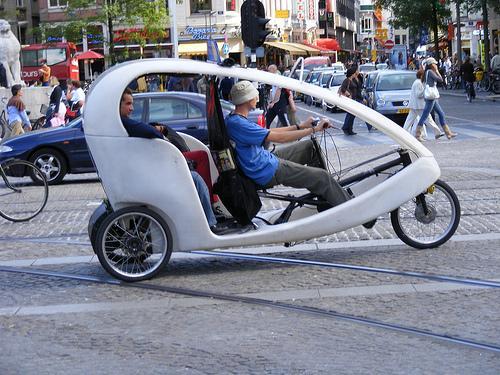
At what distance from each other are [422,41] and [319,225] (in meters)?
81.6

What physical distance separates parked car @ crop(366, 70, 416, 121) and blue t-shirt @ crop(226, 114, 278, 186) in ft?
A: 69.7

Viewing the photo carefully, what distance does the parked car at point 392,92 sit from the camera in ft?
99.2

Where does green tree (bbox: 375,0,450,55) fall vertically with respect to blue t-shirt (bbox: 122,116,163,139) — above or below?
above

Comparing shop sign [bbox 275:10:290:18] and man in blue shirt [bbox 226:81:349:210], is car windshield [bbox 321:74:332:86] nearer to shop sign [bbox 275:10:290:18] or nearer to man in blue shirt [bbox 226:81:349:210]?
shop sign [bbox 275:10:290:18]

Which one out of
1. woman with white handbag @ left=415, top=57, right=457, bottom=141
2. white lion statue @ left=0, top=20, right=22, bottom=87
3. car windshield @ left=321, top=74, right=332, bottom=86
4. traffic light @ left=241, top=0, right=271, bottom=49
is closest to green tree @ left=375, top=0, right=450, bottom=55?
car windshield @ left=321, top=74, right=332, bottom=86

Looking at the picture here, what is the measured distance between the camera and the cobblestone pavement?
601 cm

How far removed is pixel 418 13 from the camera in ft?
213

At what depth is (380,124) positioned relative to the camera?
29.2 ft

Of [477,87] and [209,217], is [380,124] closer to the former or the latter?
[209,217]

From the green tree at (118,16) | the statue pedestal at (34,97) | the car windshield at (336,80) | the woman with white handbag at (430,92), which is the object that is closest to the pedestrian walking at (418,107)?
the woman with white handbag at (430,92)

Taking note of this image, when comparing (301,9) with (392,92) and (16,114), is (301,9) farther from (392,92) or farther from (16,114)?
(16,114)

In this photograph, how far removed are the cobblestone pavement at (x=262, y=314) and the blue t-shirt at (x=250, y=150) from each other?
0.80m

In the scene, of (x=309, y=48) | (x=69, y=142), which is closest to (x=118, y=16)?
(x=69, y=142)

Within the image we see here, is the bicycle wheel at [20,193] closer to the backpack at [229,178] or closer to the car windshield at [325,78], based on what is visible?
the backpack at [229,178]
